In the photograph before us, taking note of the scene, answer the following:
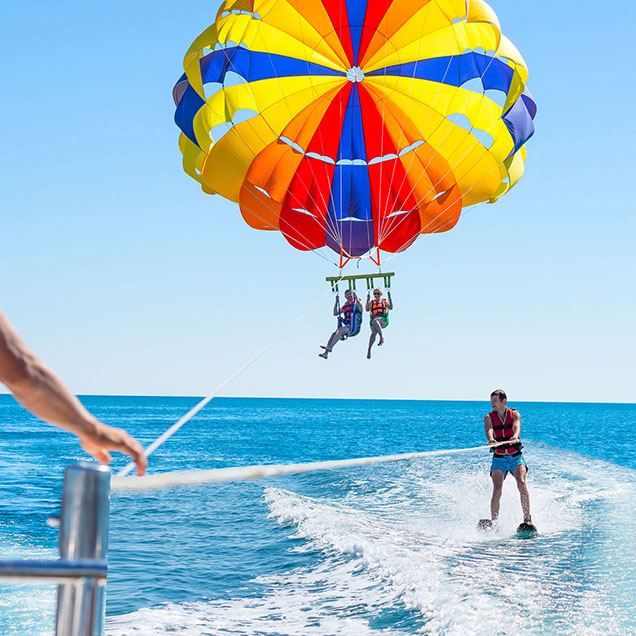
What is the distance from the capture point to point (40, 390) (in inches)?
39.3

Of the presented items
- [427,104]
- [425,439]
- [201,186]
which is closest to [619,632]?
[427,104]

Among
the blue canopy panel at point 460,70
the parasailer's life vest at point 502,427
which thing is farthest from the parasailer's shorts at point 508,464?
the blue canopy panel at point 460,70

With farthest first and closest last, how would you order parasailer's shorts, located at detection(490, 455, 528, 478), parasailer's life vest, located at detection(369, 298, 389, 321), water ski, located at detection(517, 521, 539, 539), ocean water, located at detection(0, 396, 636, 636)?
parasailer's life vest, located at detection(369, 298, 389, 321) < water ski, located at detection(517, 521, 539, 539) < parasailer's shorts, located at detection(490, 455, 528, 478) < ocean water, located at detection(0, 396, 636, 636)

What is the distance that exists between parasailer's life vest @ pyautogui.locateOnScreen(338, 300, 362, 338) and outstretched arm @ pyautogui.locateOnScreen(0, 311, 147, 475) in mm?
9275

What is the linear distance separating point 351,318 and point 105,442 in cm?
932

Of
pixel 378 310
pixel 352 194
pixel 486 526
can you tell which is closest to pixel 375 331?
pixel 378 310

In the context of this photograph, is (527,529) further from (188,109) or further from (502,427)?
(188,109)

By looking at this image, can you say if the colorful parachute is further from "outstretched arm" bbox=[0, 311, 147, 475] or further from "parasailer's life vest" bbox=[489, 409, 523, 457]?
"outstretched arm" bbox=[0, 311, 147, 475]

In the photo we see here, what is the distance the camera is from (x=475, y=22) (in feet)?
31.2

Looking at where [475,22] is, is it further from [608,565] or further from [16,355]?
[16,355]

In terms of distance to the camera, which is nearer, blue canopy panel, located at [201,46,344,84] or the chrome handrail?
the chrome handrail

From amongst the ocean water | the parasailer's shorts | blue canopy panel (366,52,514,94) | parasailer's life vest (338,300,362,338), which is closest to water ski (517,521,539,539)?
the ocean water

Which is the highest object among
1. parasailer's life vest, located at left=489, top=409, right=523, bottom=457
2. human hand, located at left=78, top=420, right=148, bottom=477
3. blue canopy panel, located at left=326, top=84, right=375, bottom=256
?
blue canopy panel, located at left=326, top=84, right=375, bottom=256

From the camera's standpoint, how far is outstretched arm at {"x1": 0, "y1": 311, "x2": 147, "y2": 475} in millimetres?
953
